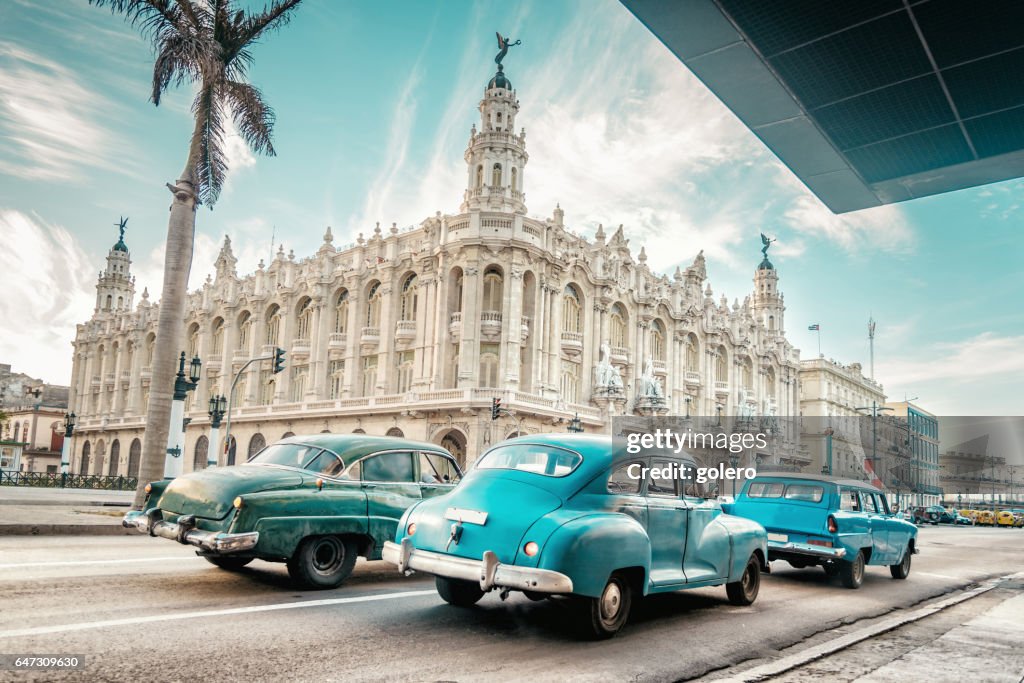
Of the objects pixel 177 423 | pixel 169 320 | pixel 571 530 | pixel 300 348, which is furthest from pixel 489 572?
pixel 300 348

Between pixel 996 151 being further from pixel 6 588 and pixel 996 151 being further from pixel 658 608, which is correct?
pixel 6 588

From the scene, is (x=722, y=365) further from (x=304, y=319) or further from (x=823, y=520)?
(x=823, y=520)

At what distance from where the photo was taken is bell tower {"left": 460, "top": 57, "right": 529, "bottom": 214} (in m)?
44.8

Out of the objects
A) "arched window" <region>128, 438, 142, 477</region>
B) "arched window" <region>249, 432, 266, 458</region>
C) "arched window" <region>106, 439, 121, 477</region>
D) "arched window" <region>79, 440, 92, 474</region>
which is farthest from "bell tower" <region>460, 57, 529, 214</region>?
"arched window" <region>79, 440, 92, 474</region>

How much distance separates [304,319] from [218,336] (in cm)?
1271

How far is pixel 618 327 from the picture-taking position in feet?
169

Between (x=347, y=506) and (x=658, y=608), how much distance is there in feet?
11.5

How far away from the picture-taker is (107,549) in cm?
1054

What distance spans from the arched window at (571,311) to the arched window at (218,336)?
3092 centimetres

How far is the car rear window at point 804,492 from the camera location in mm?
11367

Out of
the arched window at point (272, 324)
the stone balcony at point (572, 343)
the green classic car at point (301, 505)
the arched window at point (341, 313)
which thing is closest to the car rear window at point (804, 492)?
the green classic car at point (301, 505)

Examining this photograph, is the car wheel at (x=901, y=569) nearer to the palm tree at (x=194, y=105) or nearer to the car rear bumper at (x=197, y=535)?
the car rear bumper at (x=197, y=535)

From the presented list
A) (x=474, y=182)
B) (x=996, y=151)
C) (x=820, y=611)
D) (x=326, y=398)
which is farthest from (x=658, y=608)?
(x=326, y=398)

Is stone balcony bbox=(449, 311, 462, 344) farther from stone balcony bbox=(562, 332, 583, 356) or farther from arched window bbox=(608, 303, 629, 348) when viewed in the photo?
arched window bbox=(608, 303, 629, 348)
